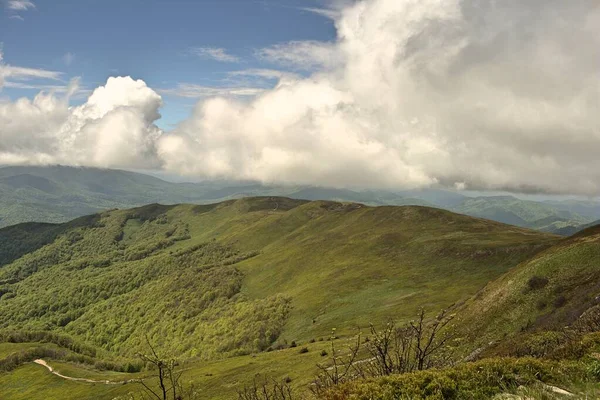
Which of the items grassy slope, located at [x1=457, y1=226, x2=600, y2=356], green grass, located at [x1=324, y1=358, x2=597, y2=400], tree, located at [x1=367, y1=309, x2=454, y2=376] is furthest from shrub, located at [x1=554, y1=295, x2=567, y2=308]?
green grass, located at [x1=324, y1=358, x2=597, y2=400]

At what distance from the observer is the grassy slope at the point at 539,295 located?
4534 centimetres

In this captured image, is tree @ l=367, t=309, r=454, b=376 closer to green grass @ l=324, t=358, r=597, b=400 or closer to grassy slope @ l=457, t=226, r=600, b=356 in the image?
green grass @ l=324, t=358, r=597, b=400

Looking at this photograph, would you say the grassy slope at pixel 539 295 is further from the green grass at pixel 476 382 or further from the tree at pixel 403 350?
the green grass at pixel 476 382

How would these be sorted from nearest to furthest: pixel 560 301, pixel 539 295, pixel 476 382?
pixel 476 382 < pixel 560 301 < pixel 539 295

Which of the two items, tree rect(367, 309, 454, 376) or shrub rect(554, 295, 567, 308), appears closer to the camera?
tree rect(367, 309, 454, 376)

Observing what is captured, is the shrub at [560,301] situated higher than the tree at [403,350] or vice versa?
the tree at [403,350]

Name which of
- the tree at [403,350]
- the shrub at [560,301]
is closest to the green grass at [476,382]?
the tree at [403,350]

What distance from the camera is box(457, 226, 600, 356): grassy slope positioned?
45344mm

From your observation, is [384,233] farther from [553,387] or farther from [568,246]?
[553,387]

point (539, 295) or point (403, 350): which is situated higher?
point (403, 350)

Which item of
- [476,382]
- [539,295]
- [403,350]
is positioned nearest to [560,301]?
[539,295]

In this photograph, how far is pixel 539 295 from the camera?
51094mm

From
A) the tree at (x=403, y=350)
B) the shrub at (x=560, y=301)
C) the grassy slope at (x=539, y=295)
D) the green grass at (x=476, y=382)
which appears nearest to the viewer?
the green grass at (x=476, y=382)

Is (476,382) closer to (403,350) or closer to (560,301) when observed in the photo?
(403,350)
